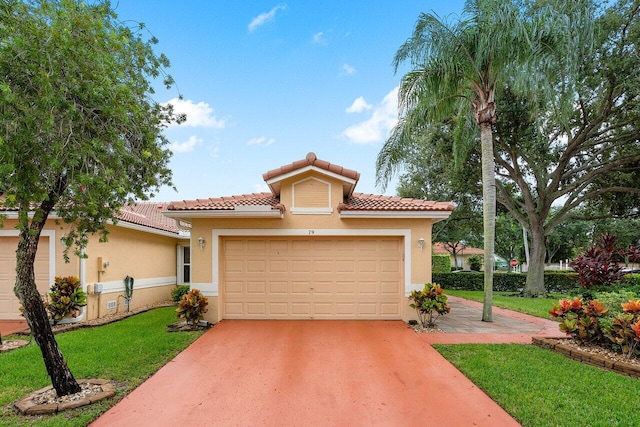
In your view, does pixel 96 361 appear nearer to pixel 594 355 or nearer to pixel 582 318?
pixel 594 355

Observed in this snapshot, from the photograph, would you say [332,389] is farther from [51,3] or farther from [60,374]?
[51,3]

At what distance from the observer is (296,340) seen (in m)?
7.96

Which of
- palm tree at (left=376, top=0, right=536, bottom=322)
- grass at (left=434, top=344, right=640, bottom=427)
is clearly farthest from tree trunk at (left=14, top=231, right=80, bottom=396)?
palm tree at (left=376, top=0, right=536, bottom=322)

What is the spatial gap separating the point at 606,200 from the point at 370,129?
518 inches

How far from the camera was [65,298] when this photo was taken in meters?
Result: 9.16

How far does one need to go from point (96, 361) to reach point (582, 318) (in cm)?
950

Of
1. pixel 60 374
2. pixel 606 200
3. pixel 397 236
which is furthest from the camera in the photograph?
pixel 606 200

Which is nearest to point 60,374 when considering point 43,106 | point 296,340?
point 43,106

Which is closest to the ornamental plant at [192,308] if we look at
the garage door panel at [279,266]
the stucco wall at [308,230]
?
the stucco wall at [308,230]

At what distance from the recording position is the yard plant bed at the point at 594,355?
19.2 ft

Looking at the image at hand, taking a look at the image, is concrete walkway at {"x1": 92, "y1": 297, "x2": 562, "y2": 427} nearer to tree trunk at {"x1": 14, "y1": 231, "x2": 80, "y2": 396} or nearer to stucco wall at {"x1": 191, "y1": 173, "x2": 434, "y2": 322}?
tree trunk at {"x1": 14, "y1": 231, "x2": 80, "y2": 396}

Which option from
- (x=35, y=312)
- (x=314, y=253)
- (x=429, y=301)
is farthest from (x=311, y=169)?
(x=35, y=312)

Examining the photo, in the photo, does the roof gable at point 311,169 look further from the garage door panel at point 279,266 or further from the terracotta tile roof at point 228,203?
the garage door panel at point 279,266

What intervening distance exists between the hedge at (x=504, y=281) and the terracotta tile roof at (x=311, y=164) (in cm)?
1610
